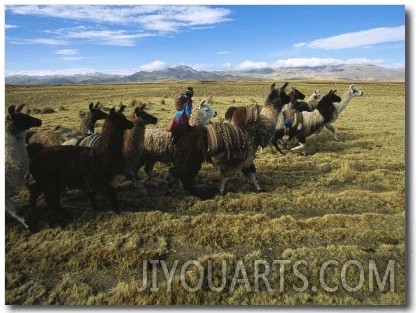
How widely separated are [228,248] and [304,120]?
5453 millimetres

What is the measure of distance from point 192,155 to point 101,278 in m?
2.15

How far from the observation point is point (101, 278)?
12.1 ft

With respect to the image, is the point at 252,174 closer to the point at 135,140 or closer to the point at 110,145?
the point at 135,140

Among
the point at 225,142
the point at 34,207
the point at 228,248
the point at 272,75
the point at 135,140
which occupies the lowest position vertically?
the point at 228,248

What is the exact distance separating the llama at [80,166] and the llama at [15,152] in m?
0.16

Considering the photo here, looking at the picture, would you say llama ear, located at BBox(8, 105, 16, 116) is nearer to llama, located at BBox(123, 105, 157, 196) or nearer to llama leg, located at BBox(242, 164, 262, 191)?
llama, located at BBox(123, 105, 157, 196)

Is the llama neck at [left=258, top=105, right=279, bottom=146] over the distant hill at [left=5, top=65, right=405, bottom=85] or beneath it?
beneath

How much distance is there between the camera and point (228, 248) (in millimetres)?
4168

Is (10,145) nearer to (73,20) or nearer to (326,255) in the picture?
(73,20)

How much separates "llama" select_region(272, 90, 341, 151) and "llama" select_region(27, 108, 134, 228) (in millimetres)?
4529

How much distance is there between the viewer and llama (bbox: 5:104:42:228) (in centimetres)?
438

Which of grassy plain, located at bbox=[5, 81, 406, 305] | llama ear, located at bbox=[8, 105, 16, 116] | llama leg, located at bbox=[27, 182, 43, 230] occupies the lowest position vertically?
grassy plain, located at bbox=[5, 81, 406, 305]

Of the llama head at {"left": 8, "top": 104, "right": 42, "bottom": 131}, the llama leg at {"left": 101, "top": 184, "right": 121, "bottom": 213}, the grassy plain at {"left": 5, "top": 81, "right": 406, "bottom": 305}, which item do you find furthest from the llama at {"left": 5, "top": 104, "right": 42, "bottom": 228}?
the llama leg at {"left": 101, "top": 184, "right": 121, "bottom": 213}

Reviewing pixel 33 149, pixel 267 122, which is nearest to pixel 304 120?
pixel 267 122
